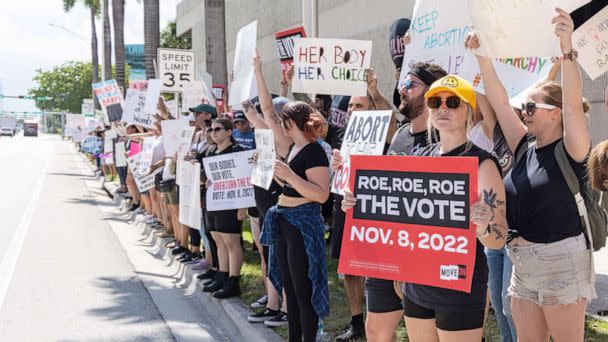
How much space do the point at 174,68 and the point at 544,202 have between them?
8.65 meters

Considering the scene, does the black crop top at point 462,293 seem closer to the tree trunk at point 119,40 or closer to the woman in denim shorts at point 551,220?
the woman in denim shorts at point 551,220

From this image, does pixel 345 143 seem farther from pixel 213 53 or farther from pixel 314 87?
pixel 213 53

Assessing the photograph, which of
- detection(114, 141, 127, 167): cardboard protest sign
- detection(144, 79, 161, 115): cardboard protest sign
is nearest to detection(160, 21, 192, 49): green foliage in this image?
detection(114, 141, 127, 167): cardboard protest sign

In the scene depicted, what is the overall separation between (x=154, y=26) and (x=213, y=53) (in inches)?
187

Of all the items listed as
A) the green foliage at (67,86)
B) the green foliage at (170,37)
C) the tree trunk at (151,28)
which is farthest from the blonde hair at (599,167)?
the green foliage at (67,86)

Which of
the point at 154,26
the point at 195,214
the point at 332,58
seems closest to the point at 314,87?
the point at 332,58

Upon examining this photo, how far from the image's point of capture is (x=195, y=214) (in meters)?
7.49

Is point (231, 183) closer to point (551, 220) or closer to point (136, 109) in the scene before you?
point (551, 220)

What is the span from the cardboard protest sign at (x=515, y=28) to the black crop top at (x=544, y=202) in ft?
1.79

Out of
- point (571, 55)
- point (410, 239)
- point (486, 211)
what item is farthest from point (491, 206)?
point (571, 55)

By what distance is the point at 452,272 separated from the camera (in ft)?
9.83

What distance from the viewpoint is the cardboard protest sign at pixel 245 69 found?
6.22 m

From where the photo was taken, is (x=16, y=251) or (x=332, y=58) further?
(x=16, y=251)

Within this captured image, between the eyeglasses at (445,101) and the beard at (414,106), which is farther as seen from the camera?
the beard at (414,106)
